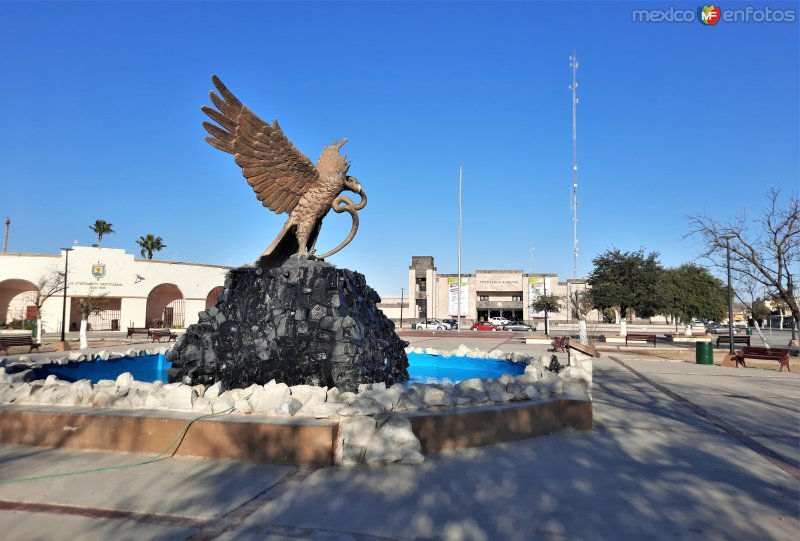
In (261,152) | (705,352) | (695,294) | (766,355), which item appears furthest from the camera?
(695,294)

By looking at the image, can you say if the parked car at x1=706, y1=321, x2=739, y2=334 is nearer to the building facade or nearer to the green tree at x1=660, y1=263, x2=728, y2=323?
the green tree at x1=660, y1=263, x2=728, y2=323

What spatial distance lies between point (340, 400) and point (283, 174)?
4455 mm

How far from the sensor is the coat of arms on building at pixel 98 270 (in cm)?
3497

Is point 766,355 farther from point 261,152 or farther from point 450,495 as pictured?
point 261,152

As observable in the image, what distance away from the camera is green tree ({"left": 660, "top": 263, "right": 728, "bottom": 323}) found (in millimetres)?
49906

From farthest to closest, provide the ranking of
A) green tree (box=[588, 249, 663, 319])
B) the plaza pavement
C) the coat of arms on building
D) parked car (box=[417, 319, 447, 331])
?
parked car (box=[417, 319, 447, 331]) < the coat of arms on building < green tree (box=[588, 249, 663, 319]) < the plaza pavement

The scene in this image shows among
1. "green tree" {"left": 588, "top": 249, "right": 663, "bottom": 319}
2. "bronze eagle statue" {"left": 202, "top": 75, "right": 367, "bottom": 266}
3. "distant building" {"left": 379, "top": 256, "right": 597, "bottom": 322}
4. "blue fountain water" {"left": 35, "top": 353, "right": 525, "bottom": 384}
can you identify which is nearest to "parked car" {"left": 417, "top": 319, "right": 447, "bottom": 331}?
"distant building" {"left": 379, "top": 256, "right": 597, "bottom": 322}

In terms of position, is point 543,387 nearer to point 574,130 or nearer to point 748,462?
point 748,462

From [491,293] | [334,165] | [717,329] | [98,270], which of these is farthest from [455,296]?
[334,165]

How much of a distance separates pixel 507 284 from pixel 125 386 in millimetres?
57529

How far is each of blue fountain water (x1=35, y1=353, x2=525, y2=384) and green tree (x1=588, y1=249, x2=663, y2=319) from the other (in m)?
19.4

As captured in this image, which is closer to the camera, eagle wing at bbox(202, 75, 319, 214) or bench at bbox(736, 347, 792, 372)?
eagle wing at bbox(202, 75, 319, 214)

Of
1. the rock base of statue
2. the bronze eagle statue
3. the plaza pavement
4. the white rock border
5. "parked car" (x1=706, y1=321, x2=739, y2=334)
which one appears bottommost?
"parked car" (x1=706, y1=321, x2=739, y2=334)

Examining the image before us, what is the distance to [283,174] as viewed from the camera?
27.6 ft
